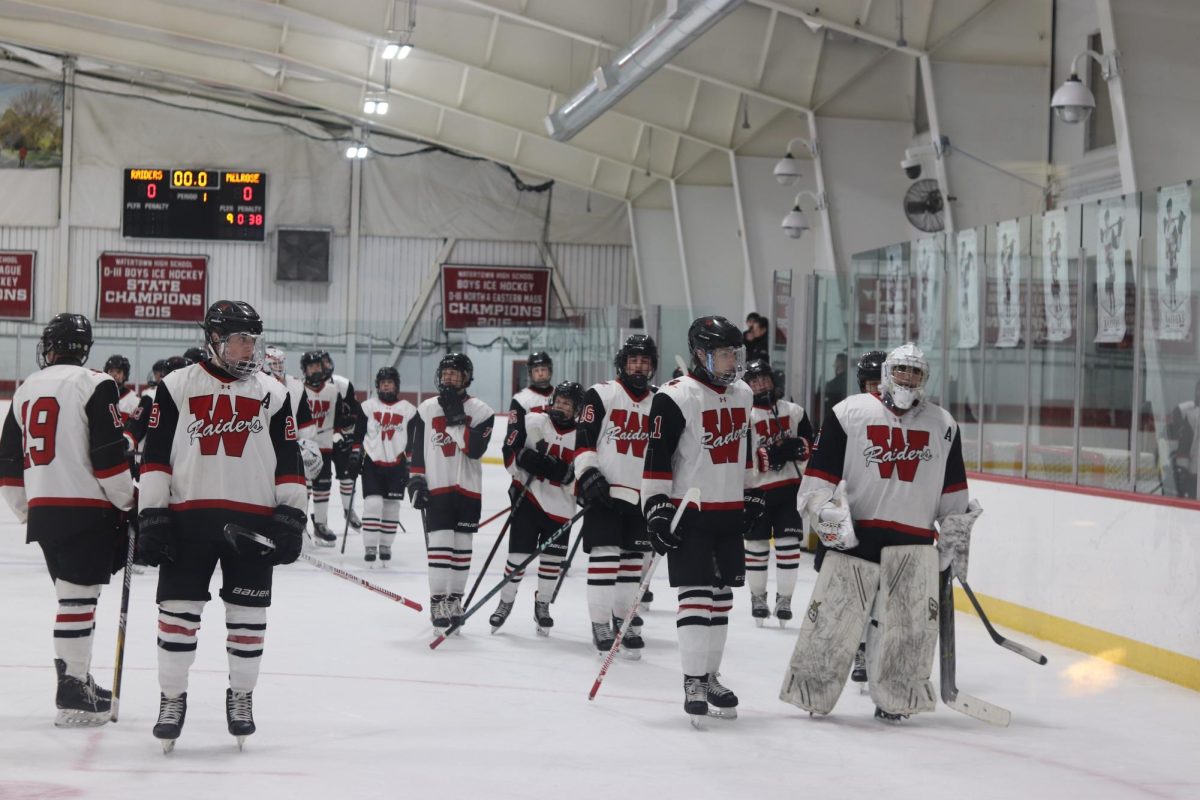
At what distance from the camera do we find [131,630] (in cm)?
692

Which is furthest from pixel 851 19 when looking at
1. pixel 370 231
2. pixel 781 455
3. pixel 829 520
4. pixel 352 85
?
pixel 370 231

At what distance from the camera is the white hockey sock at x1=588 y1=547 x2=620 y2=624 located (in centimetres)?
657

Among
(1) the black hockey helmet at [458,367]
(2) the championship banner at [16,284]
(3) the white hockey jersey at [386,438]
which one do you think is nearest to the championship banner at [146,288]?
(2) the championship banner at [16,284]

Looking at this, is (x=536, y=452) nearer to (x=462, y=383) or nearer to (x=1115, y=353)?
(x=462, y=383)

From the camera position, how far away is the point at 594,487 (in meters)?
6.27

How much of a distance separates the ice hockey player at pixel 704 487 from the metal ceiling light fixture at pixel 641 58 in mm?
6273

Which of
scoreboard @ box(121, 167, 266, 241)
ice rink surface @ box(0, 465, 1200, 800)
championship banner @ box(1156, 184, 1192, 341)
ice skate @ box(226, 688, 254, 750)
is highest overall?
scoreboard @ box(121, 167, 266, 241)

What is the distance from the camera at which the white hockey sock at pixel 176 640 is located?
4406mm

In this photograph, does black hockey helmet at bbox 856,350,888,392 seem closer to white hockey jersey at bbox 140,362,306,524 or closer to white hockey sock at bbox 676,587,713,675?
white hockey sock at bbox 676,587,713,675

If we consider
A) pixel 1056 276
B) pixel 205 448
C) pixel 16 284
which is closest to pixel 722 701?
pixel 205 448

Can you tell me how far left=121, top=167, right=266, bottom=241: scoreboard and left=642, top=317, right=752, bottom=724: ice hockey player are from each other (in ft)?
57.1

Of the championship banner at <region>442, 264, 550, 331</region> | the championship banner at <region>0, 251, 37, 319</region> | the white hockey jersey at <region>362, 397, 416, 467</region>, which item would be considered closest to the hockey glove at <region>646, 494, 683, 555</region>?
the white hockey jersey at <region>362, 397, 416, 467</region>

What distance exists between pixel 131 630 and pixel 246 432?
9.67ft

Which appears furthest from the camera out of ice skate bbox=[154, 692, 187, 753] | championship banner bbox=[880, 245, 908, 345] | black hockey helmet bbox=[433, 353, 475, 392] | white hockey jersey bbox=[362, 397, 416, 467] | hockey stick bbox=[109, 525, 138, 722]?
white hockey jersey bbox=[362, 397, 416, 467]
